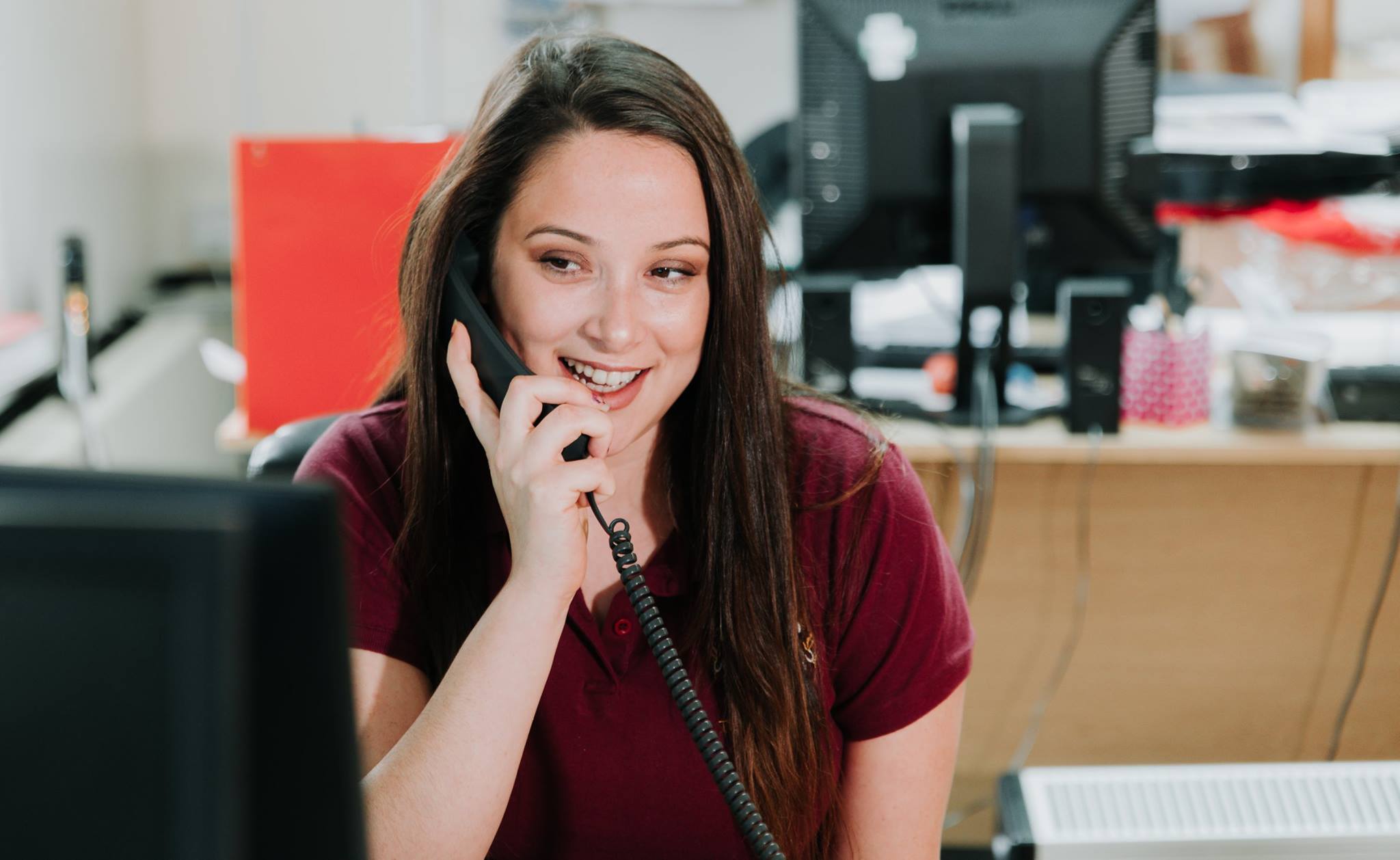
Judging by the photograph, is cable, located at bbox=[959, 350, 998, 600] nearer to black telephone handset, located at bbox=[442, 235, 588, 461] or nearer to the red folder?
the red folder

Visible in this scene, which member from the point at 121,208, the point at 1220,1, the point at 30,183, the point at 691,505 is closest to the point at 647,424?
the point at 691,505

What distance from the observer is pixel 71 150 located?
8.29 ft

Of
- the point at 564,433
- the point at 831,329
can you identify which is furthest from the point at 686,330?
the point at 831,329

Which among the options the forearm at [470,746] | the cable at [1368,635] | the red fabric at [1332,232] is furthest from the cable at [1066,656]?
the forearm at [470,746]

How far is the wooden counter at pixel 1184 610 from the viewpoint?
200cm

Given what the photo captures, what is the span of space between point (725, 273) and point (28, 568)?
2.47ft

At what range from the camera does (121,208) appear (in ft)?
9.14

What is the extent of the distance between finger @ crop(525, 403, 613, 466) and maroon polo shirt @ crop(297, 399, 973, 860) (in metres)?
0.13

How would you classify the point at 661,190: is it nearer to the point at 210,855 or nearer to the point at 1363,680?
the point at 210,855

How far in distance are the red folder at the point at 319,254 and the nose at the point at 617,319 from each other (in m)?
A: 0.85

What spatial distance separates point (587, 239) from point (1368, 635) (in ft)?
5.19

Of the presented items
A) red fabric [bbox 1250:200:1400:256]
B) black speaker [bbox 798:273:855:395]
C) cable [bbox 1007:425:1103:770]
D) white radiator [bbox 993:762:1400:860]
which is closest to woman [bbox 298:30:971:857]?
white radiator [bbox 993:762:1400:860]

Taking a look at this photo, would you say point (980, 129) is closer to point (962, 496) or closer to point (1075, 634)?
point (962, 496)

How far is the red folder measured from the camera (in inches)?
72.2
